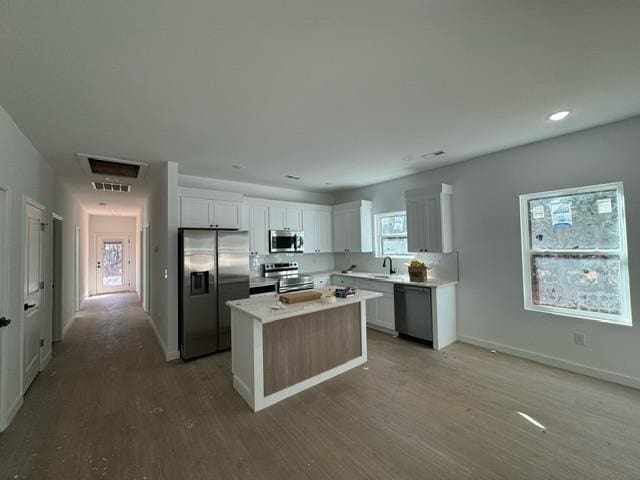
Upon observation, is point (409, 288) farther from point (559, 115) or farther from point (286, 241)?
point (559, 115)

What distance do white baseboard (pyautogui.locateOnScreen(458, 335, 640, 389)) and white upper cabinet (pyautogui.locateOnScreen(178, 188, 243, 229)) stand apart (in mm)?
4231

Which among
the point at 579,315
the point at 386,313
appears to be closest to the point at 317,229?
the point at 386,313

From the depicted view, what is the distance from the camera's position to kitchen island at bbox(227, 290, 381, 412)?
8.63 feet

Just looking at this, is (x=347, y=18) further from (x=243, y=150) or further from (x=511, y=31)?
(x=243, y=150)

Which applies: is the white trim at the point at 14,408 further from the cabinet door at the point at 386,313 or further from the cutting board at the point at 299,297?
the cabinet door at the point at 386,313

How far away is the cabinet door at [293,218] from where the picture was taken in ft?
18.2

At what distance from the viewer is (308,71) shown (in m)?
1.97

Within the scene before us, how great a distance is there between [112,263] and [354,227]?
9174 millimetres

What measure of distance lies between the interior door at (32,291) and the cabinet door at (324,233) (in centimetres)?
433

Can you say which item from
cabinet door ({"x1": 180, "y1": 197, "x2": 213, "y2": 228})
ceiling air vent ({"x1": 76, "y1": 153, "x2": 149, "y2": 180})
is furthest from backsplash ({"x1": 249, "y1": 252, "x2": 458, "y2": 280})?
ceiling air vent ({"x1": 76, "y1": 153, "x2": 149, "y2": 180})

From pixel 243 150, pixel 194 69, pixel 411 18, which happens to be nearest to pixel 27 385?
pixel 243 150

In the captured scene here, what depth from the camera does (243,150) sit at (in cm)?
353

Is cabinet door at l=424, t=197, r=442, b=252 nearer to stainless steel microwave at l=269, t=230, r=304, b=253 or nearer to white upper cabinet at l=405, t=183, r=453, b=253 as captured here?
white upper cabinet at l=405, t=183, r=453, b=253

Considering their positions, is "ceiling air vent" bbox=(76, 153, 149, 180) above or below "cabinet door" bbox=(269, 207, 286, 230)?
above
